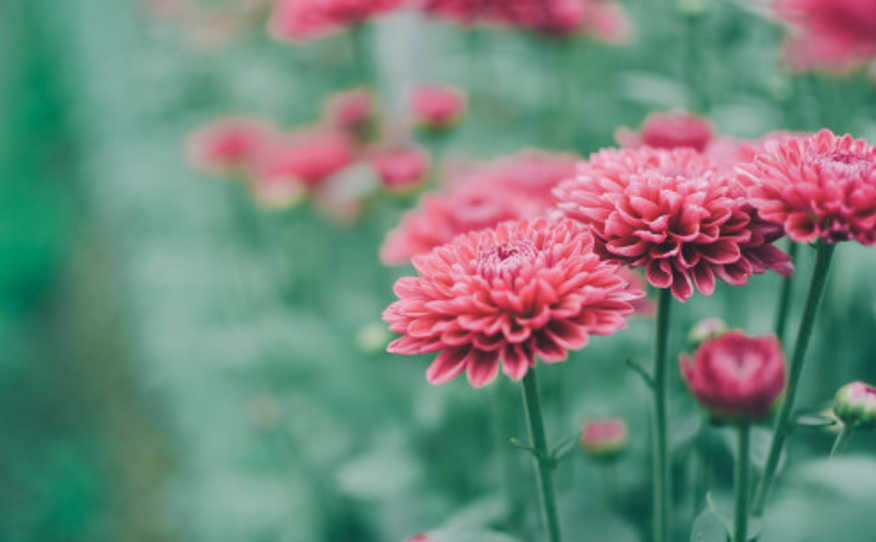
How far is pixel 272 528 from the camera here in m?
1.44

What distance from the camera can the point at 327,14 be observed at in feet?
3.40

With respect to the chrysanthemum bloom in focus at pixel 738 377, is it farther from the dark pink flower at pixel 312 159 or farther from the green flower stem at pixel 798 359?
the dark pink flower at pixel 312 159

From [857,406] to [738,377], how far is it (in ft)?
0.38

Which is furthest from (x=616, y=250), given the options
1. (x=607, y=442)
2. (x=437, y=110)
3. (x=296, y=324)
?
(x=296, y=324)

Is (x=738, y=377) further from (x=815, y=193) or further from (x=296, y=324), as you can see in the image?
(x=296, y=324)

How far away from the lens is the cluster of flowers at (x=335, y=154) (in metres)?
1.04

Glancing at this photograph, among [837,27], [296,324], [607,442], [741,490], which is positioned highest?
[837,27]

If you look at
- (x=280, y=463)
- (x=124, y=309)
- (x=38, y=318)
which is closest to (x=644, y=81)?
(x=280, y=463)

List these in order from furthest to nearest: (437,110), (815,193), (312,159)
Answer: (312,159), (437,110), (815,193)

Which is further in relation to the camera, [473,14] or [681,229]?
[473,14]

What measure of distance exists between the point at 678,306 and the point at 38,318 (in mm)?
2517

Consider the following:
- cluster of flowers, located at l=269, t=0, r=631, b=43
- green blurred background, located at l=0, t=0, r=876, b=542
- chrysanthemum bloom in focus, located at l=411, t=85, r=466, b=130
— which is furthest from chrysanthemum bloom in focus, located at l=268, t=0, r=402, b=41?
green blurred background, located at l=0, t=0, r=876, b=542

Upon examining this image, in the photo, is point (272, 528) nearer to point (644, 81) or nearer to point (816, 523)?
point (644, 81)

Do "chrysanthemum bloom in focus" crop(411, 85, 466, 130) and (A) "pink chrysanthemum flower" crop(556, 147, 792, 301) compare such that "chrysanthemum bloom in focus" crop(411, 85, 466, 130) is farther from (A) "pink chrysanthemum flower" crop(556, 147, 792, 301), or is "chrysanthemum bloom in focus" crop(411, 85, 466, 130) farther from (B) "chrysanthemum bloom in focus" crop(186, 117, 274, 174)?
(A) "pink chrysanthemum flower" crop(556, 147, 792, 301)
